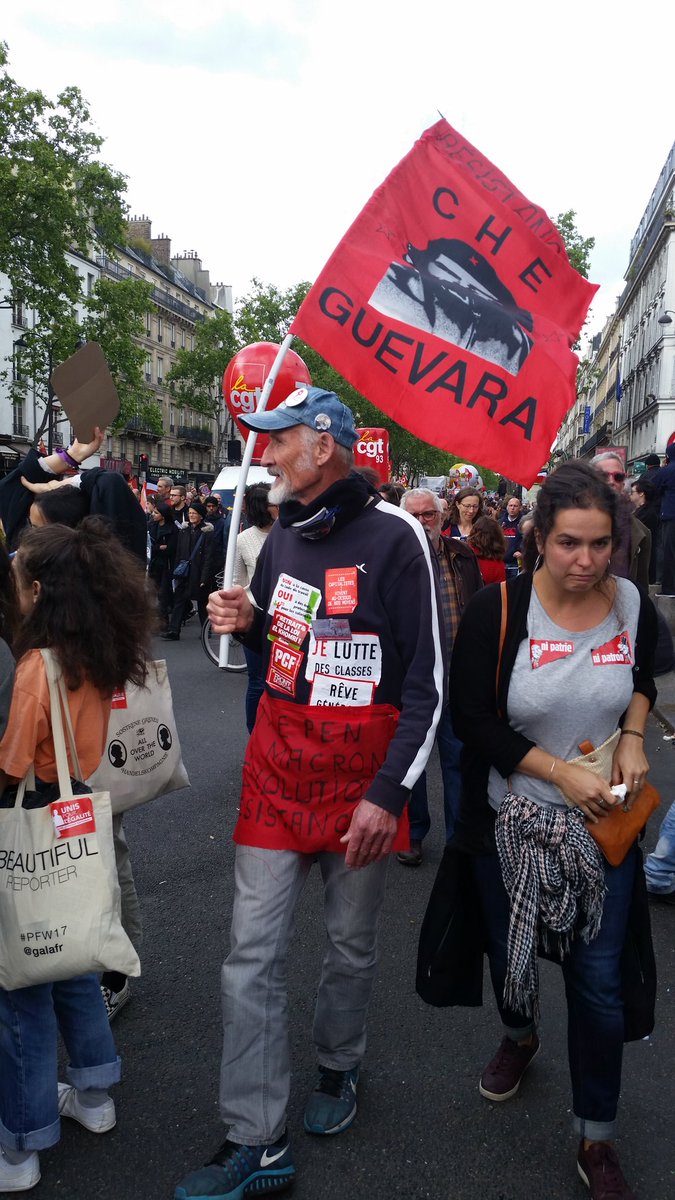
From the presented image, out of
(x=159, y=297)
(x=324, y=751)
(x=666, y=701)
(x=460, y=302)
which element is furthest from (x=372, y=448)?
(x=159, y=297)

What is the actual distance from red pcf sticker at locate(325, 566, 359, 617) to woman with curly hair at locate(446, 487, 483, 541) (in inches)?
179

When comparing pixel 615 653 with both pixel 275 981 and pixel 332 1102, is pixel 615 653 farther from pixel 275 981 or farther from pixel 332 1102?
pixel 332 1102

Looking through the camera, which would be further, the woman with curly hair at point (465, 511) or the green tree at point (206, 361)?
the green tree at point (206, 361)

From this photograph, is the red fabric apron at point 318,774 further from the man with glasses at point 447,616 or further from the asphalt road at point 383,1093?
the man with glasses at point 447,616

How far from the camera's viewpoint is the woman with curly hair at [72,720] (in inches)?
93.7

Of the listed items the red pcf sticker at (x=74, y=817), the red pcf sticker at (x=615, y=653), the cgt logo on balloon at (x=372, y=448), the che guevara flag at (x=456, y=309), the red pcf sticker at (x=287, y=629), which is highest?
the che guevara flag at (x=456, y=309)

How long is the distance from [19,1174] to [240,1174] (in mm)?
577

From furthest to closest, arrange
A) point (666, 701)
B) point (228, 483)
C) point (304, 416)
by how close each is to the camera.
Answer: point (228, 483), point (666, 701), point (304, 416)

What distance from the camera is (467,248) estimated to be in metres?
3.09

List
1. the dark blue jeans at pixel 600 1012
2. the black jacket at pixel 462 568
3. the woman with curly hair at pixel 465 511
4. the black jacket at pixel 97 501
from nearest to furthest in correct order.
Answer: the dark blue jeans at pixel 600 1012 < the black jacket at pixel 97 501 < the black jacket at pixel 462 568 < the woman with curly hair at pixel 465 511

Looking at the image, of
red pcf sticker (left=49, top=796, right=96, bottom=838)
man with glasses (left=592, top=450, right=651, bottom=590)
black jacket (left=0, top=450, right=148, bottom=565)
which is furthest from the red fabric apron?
black jacket (left=0, top=450, right=148, bottom=565)

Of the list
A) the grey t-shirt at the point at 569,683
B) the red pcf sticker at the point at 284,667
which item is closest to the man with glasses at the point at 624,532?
the grey t-shirt at the point at 569,683

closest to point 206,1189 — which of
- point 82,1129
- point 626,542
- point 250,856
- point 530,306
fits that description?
point 82,1129

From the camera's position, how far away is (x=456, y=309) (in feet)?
9.90
